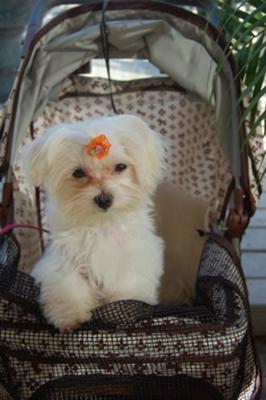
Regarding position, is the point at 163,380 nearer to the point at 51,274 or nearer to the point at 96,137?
the point at 51,274

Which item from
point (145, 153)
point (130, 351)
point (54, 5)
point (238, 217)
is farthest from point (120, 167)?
point (54, 5)

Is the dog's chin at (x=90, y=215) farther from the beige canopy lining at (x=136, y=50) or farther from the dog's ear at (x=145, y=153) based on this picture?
the beige canopy lining at (x=136, y=50)

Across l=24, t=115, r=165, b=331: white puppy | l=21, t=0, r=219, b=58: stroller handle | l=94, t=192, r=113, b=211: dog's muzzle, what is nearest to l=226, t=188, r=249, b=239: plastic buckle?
l=24, t=115, r=165, b=331: white puppy

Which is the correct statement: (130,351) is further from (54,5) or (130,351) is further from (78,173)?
(54,5)

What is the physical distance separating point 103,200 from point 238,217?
388 mm

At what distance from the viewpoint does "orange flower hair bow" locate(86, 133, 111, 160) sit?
1.29 m

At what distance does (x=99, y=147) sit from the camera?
1292mm

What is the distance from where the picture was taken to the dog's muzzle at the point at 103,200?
131 centimetres

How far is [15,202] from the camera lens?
69.4 inches

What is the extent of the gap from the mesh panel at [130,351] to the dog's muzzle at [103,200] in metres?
0.23

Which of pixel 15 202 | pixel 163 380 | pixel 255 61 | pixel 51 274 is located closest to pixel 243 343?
pixel 163 380

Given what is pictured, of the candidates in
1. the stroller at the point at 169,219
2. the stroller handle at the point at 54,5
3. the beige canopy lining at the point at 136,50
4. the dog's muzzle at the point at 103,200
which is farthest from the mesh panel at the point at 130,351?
the stroller handle at the point at 54,5

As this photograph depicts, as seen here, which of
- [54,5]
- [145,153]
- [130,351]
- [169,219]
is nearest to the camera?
A: [130,351]

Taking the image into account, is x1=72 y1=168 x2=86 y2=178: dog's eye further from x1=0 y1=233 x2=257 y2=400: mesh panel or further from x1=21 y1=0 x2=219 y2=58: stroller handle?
x1=21 y1=0 x2=219 y2=58: stroller handle
